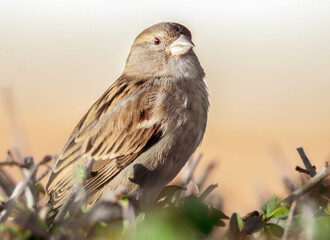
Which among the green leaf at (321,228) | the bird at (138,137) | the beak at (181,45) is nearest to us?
the green leaf at (321,228)

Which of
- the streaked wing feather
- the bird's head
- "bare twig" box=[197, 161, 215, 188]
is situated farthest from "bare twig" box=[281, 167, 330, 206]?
the bird's head

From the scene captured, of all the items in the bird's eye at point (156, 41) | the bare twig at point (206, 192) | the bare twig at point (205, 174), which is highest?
the bird's eye at point (156, 41)

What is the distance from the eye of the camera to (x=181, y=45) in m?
2.14

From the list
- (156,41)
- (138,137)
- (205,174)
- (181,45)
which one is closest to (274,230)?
(205,174)

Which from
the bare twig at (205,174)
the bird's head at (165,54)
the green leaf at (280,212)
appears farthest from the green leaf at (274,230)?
the bird's head at (165,54)

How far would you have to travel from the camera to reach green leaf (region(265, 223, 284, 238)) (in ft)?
2.13

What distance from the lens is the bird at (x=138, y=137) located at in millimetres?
1762

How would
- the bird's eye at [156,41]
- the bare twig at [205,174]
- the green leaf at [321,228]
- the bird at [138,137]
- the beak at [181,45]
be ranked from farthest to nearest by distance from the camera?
the bird's eye at [156,41] → the beak at [181,45] → the bird at [138,137] → the bare twig at [205,174] → the green leaf at [321,228]

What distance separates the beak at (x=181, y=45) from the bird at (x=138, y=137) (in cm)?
2

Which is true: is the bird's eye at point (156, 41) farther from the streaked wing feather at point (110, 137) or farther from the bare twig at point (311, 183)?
the bare twig at point (311, 183)

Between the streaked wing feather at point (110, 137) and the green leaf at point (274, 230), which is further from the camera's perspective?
the streaked wing feather at point (110, 137)

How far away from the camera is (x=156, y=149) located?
1.83m

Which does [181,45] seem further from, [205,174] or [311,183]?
[311,183]

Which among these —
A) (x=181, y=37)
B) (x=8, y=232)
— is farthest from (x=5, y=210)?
(x=181, y=37)
